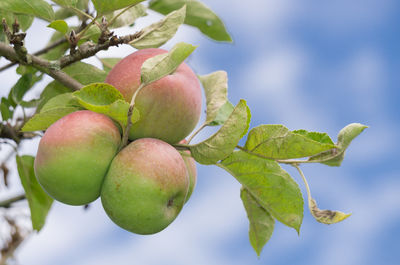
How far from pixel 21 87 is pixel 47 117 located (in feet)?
1.64

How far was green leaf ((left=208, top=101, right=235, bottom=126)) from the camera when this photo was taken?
1375mm

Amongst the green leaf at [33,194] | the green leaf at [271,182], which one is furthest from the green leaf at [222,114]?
the green leaf at [33,194]

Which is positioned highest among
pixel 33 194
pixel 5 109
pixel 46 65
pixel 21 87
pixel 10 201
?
pixel 46 65

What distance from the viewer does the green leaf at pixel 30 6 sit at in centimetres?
137

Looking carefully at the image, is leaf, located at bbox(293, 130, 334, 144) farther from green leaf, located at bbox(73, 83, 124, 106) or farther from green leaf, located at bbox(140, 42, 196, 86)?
green leaf, located at bbox(73, 83, 124, 106)

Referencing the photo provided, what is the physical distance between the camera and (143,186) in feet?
3.57

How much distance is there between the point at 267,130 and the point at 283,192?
0.62 feet

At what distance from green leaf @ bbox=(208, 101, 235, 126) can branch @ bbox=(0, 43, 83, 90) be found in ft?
1.21

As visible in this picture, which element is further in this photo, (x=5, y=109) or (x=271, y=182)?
(x=5, y=109)

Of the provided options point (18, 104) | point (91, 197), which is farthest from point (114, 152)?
point (18, 104)

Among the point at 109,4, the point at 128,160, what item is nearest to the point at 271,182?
the point at 128,160

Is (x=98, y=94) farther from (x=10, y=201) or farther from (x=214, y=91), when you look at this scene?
(x=10, y=201)

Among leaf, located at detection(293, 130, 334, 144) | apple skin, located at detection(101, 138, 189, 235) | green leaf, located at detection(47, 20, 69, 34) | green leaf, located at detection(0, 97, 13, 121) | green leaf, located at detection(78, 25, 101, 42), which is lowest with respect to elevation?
green leaf, located at detection(0, 97, 13, 121)

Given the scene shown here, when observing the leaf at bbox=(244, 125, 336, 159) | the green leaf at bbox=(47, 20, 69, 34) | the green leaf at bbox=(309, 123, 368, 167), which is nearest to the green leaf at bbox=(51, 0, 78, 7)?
the green leaf at bbox=(47, 20, 69, 34)
